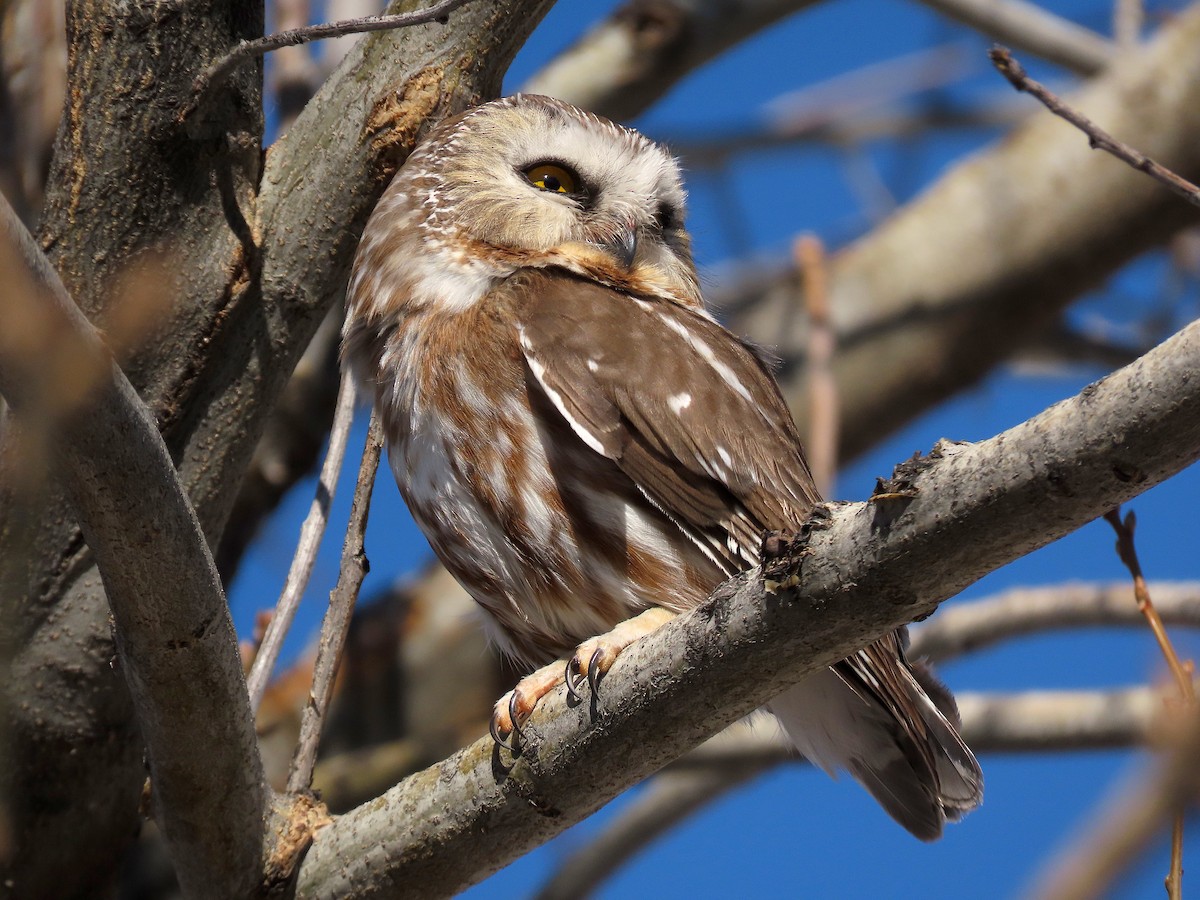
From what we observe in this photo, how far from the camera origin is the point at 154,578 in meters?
2.20

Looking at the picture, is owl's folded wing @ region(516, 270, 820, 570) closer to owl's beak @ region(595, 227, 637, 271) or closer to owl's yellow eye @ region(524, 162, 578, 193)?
owl's beak @ region(595, 227, 637, 271)

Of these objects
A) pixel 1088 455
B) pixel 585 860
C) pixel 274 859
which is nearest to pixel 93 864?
pixel 274 859

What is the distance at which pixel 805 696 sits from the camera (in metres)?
3.38

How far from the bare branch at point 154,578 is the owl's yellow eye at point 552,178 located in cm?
217

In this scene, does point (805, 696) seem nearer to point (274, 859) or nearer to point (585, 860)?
→ point (274, 859)

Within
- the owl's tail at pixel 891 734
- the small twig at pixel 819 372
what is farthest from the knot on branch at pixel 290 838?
the small twig at pixel 819 372

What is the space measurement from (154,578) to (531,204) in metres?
2.12

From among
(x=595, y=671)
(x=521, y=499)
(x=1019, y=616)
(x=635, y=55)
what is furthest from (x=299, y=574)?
(x=1019, y=616)

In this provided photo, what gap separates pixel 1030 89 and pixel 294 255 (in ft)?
5.76

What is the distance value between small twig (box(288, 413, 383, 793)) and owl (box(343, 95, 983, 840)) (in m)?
0.22

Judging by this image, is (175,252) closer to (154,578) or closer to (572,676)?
(154,578)

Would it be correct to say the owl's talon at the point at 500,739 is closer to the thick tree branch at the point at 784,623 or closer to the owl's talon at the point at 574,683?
the thick tree branch at the point at 784,623

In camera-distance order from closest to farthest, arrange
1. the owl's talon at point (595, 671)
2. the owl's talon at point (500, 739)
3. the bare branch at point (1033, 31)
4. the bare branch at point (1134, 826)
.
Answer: the bare branch at point (1134, 826), the owl's talon at point (595, 671), the owl's talon at point (500, 739), the bare branch at point (1033, 31)

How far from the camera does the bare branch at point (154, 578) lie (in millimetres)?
1764
